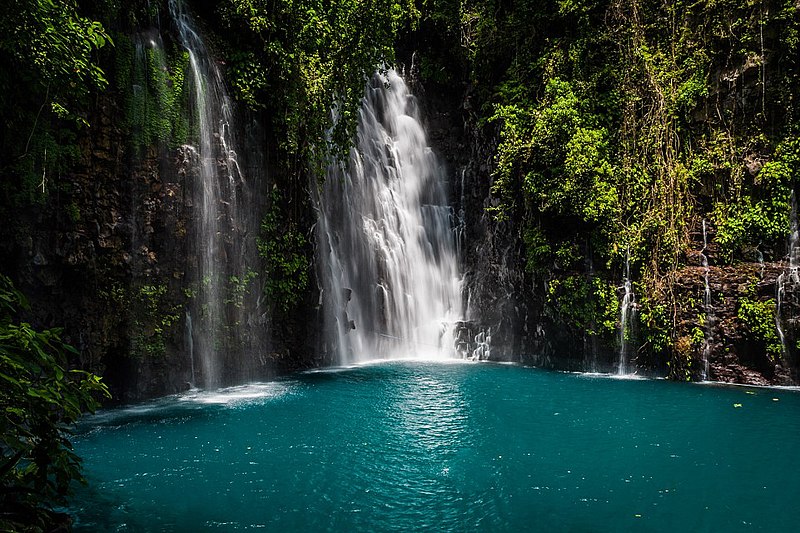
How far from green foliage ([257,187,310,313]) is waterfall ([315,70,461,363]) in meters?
1.29

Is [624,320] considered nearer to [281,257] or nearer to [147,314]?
[281,257]

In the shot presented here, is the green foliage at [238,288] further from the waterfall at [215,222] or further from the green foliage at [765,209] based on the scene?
the green foliage at [765,209]

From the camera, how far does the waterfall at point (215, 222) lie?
1084 centimetres

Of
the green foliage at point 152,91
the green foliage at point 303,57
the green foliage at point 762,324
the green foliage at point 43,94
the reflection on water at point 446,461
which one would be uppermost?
the green foliage at point 303,57

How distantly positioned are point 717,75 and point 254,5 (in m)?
11.1

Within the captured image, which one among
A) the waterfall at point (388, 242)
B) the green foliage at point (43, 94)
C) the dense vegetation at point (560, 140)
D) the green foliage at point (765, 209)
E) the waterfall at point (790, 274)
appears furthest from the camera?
the waterfall at point (388, 242)

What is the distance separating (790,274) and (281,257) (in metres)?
11.4

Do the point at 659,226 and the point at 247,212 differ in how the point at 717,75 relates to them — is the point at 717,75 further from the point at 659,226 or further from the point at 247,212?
the point at 247,212

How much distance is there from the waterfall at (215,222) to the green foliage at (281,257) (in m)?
0.47

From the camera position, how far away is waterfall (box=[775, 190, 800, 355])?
10750mm

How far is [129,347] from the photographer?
9617 millimetres

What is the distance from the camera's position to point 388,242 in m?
16.4

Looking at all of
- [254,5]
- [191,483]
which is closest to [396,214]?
[254,5]

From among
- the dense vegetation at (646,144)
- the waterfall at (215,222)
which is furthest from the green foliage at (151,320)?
the dense vegetation at (646,144)
